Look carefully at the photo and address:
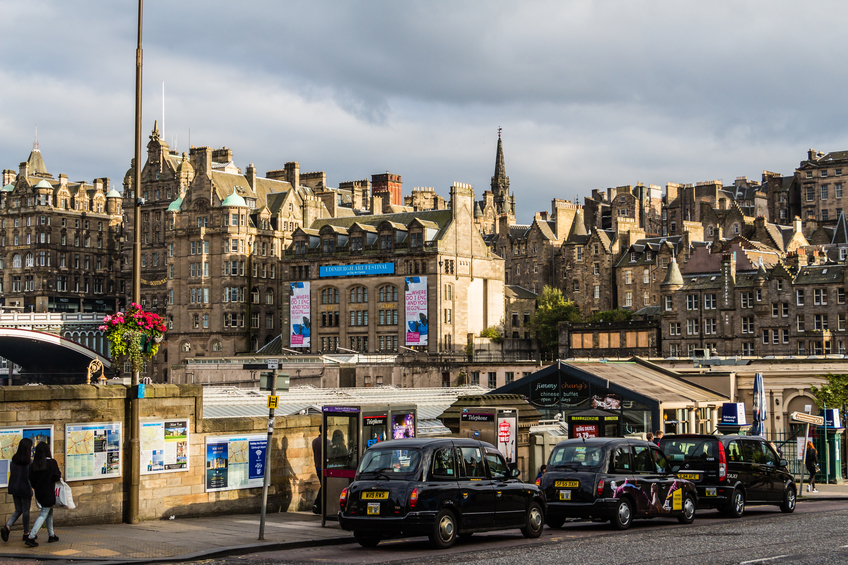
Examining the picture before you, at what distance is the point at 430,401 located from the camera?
2142 inches

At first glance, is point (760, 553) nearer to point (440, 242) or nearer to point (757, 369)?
point (757, 369)

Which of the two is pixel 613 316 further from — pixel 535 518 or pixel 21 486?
pixel 21 486

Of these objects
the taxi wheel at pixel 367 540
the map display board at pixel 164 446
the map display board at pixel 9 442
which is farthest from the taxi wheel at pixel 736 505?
the map display board at pixel 9 442

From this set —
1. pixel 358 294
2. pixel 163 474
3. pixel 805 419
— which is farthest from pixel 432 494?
pixel 358 294

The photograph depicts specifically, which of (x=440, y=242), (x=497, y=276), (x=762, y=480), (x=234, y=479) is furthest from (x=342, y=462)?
(x=497, y=276)

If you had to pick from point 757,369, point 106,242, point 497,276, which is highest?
point 106,242

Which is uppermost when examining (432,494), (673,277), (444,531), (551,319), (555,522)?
(673,277)

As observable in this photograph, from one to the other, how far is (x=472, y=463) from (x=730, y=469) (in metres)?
9.47

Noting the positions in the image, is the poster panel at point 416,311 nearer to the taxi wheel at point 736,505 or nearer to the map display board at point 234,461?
the taxi wheel at point 736,505

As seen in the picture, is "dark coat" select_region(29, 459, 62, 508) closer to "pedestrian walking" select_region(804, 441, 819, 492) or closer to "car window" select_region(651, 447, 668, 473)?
"car window" select_region(651, 447, 668, 473)

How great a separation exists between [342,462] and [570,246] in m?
108

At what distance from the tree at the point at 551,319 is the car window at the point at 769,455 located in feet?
286

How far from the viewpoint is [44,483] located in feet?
68.7

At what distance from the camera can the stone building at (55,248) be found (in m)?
152
